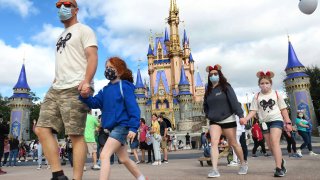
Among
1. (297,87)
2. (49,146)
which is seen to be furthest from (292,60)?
(49,146)

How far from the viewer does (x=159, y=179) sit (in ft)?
16.8

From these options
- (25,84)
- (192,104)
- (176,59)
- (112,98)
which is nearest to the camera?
(112,98)

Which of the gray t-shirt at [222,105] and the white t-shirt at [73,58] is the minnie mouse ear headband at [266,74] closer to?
the gray t-shirt at [222,105]

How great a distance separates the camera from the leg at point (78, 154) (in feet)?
11.9

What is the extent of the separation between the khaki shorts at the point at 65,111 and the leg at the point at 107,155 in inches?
16.8

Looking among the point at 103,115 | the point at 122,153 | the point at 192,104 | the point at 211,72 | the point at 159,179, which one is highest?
the point at 192,104

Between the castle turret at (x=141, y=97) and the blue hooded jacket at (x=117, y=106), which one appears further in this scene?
the castle turret at (x=141, y=97)

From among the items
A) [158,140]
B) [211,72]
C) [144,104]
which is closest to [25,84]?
[144,104]

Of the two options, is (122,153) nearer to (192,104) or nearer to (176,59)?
(192,104)

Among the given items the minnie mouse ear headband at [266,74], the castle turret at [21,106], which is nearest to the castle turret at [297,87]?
the minnie mouse ear headband at [266,74]

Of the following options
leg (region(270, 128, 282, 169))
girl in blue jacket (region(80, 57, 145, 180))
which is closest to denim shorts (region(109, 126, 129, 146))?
girl in blue jacket (region(80, 57, 145, 180))

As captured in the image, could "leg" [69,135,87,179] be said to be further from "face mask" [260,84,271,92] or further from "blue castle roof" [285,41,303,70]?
"blue castle roof" [285,41,303,70]

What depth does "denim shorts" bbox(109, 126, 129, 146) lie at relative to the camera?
139 inches

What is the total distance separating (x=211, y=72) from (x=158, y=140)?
480 centimetres
